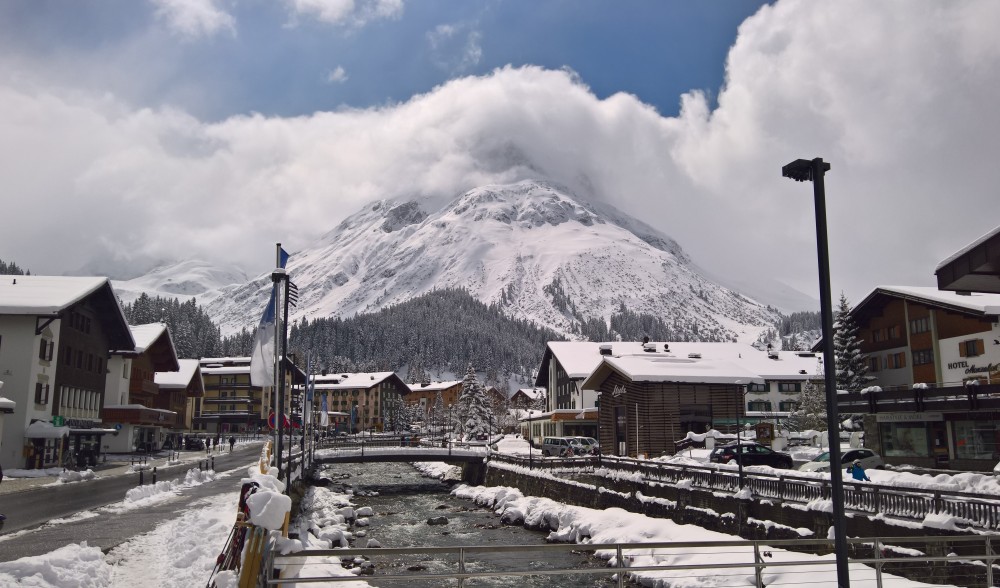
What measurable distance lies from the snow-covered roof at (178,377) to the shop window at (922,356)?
78.6 meters

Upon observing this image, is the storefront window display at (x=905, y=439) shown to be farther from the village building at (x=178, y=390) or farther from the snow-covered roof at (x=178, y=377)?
the snow-covered roof at (x=178, y=377)

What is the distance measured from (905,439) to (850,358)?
16.2m

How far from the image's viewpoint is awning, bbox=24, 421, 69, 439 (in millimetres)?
51812

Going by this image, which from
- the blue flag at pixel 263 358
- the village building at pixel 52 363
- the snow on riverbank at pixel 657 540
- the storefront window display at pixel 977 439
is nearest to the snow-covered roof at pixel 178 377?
the village building at pixel 52 363

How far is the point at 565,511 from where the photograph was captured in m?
42.8

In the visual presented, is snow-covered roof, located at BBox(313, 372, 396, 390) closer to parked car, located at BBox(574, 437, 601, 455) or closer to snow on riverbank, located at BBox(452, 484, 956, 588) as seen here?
parked car, located at BBox(574, 437, 601, 455)

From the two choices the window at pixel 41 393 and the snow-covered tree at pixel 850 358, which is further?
the snow-covered tree at pixel 850 358

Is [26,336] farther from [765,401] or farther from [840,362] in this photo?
[765,401]

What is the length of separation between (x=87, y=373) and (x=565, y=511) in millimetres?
45047

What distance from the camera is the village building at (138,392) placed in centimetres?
7250

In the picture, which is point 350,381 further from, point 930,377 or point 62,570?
point 62,570

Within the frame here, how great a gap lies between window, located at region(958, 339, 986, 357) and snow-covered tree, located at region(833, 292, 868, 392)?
11340mm

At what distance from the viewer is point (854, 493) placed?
82.1 ft

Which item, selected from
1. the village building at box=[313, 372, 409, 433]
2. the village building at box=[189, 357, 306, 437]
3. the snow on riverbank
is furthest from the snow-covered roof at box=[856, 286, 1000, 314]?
the village building at box=[313, 372, 409, 433]
